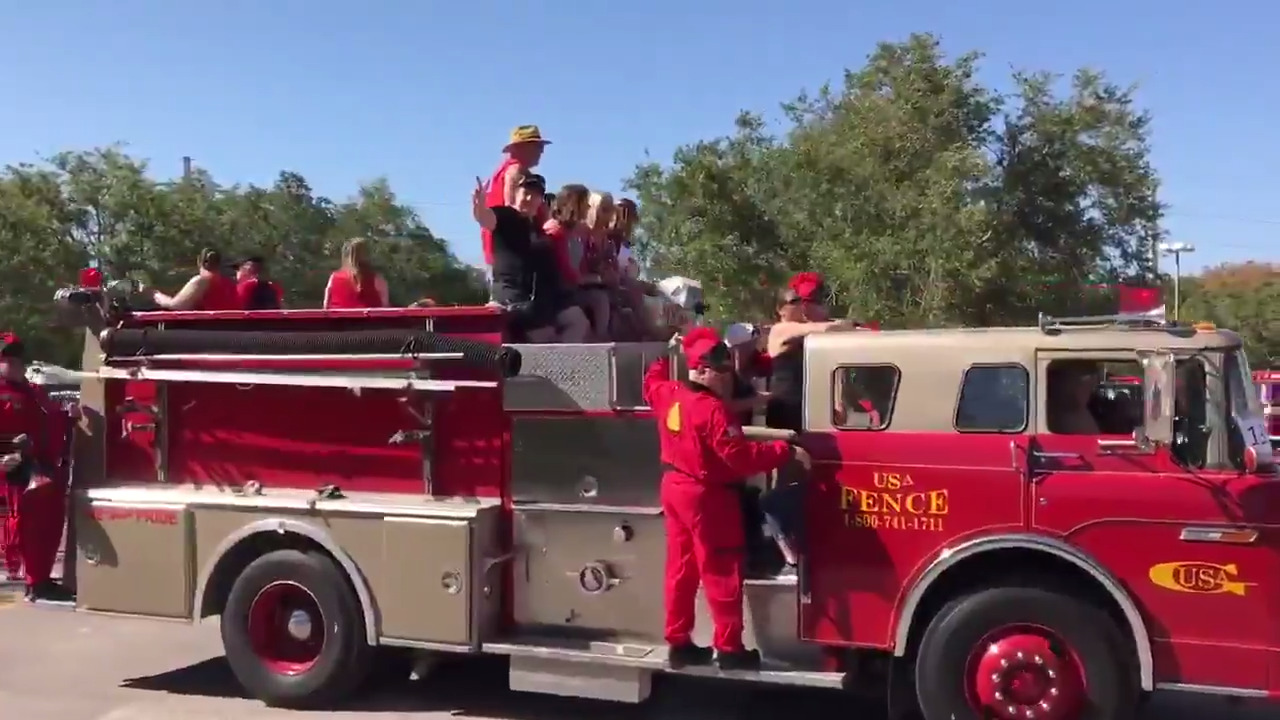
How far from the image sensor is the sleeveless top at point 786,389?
672 centimetres

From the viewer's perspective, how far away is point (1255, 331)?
1758 inches

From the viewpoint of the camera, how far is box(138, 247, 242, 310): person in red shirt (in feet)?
26.8

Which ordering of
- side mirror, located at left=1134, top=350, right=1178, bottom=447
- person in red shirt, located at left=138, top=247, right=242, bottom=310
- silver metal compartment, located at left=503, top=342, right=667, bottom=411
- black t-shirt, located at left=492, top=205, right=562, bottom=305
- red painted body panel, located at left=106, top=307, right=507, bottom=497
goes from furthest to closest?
person in red shirt, located at left=138, top=247, right=242, bottom=310 < black t-shirt, located at left=492, top=205, right=562, bottom=305 < red painted body panel, located at left=106, top=307, right=507, bottom=497 < silver metal compartment, located at left=503, top=342, right=667, bottom=411 < side mirror, located at left=1134, top=350, right=1178, bottom=447

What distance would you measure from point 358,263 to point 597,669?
329 cm

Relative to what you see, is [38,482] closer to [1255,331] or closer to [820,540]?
[820,540]

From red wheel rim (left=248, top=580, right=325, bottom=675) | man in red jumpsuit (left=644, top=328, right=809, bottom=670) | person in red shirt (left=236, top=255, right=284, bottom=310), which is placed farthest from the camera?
person in red shirt (left=236, top=255, right=284, bottom=310)

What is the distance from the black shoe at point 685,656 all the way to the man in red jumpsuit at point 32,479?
4.04 meters

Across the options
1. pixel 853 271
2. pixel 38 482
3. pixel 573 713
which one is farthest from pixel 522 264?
pixel 853 271

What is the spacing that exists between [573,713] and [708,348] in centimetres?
237

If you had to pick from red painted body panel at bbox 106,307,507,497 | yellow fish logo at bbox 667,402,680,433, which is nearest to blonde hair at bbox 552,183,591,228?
red painted body panel at bbox 106,307,507,497

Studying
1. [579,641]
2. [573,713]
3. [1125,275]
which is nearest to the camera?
[579,641]

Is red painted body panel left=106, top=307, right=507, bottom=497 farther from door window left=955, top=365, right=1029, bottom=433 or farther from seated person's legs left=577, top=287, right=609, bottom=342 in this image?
door window left=955, top=365, right=1029, bottom=433

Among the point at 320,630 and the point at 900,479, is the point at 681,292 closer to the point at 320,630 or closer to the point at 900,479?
the point at 900,479

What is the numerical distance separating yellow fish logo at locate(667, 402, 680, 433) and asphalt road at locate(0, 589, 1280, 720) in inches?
72.4
